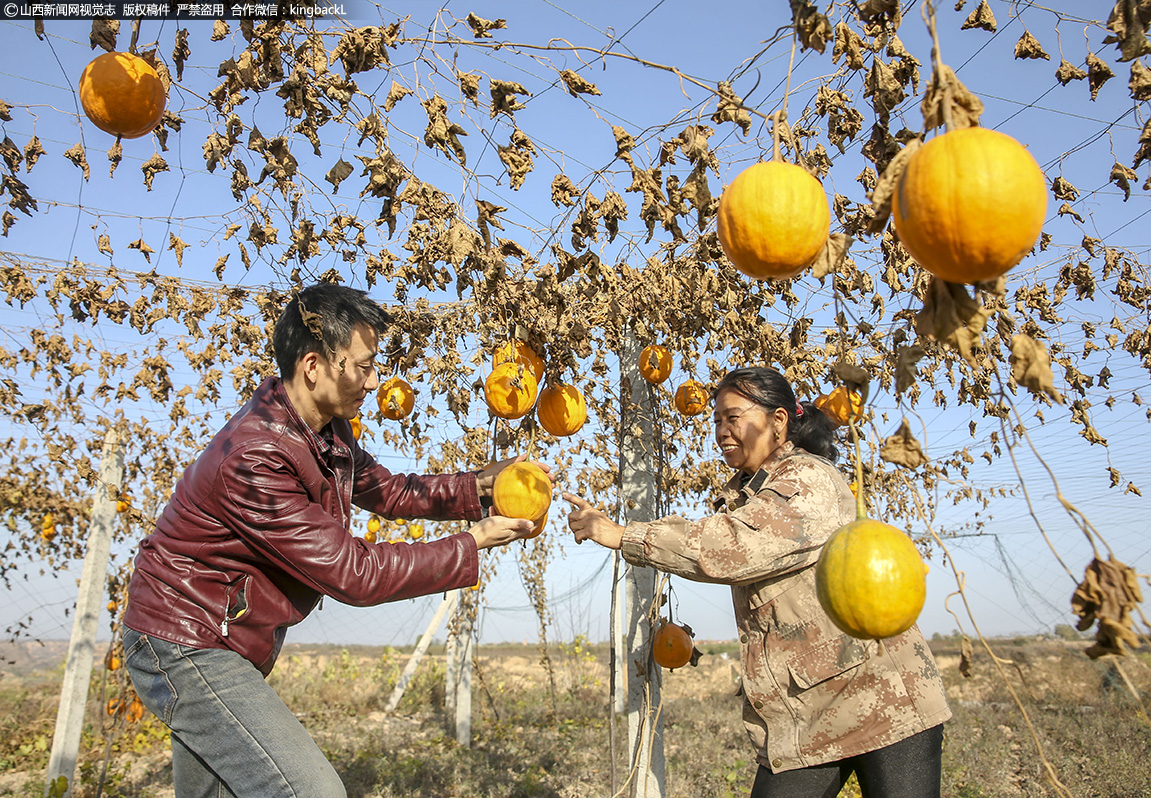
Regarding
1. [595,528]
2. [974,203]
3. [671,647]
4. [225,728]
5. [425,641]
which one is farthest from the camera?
[425,641]

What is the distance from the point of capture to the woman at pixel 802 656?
206 cm

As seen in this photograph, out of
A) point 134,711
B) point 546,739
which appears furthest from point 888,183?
point 546,739

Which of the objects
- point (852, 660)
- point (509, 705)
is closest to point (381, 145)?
point (852, 660)

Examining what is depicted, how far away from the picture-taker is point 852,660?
2107mm

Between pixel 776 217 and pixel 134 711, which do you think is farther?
pixel 134 711

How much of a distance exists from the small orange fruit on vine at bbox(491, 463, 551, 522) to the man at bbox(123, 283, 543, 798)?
78mm

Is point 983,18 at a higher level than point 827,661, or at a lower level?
higher

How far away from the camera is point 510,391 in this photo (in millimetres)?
2229

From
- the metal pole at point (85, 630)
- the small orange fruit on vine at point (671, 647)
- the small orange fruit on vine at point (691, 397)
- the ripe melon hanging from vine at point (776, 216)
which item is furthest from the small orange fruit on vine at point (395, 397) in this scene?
the metal pole at point (85, 630)

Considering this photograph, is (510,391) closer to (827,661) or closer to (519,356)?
(519,356)

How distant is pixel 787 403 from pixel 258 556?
1859 mm

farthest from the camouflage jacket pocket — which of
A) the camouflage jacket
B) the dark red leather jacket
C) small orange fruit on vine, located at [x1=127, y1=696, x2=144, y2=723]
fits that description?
small orange fruit on vine, located at [x1=127, y1=696, x2=144, y2=723]

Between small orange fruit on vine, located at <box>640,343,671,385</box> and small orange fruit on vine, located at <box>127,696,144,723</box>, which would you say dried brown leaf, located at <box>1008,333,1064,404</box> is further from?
small orange fruit on vine, located at <box>127,696,144,723</box>

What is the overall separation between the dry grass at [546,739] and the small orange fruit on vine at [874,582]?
1962 millimetres
